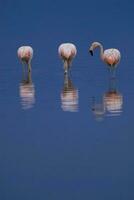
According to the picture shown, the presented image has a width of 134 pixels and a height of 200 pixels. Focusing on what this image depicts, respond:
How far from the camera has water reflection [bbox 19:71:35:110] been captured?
16781 mm

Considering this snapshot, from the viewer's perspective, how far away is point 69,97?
58.3 feet

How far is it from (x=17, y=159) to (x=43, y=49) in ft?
113

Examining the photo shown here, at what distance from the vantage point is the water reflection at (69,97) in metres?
16.0

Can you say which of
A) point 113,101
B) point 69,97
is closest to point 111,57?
point 69,97

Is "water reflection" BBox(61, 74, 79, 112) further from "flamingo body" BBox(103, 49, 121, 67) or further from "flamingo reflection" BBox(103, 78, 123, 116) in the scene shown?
"flamingo body" BBox(103, 49, 121, 67)

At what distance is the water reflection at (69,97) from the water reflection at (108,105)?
1.15 feet

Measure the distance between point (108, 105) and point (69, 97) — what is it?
1.77m

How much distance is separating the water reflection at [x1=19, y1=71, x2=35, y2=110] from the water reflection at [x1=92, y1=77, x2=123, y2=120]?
1191 mm

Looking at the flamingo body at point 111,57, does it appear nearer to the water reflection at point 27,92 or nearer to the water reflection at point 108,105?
the water reflection at point 27,92

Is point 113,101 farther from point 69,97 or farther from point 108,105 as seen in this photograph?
point 69,97

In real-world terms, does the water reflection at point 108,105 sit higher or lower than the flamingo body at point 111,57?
lower

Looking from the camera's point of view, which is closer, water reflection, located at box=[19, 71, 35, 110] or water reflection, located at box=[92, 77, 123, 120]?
water reflection, located at box=[92, 77, 123, 120]

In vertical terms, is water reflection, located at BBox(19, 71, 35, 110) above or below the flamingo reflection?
below

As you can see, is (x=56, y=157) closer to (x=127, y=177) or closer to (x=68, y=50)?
(x=127, y=177)
